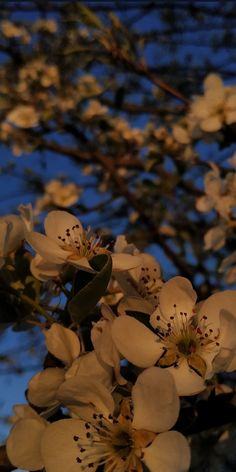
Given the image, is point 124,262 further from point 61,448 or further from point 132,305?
point 61,448

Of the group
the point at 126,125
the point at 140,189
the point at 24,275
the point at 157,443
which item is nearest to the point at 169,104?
the point at 126,125

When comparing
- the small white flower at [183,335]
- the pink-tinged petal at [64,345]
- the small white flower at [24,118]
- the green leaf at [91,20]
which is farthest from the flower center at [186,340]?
the small white flower at [24,118]

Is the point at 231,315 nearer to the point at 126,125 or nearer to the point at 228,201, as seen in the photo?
the point at 228,201

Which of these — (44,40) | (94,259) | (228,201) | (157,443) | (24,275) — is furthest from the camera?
(44,40)

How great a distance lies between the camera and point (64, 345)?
72cm

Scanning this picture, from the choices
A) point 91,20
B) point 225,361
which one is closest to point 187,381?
point 225,361

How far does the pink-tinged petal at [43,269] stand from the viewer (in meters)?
0.84

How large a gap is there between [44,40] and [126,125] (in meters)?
0.91

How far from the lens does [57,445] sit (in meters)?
0.68

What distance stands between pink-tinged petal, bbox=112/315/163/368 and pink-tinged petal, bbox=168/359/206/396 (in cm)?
3

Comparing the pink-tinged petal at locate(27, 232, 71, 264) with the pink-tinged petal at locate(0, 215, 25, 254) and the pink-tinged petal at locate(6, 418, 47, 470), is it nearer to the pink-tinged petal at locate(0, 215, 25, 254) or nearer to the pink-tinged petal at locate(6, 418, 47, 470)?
the pink-tinged petal at locate(0, 215, 25, 254)

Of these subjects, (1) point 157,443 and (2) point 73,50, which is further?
(2) point 73,50

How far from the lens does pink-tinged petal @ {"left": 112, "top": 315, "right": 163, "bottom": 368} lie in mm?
682

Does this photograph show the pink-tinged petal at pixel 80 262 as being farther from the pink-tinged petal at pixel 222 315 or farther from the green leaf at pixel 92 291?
the pink-tinged petal at pixel 222 315
